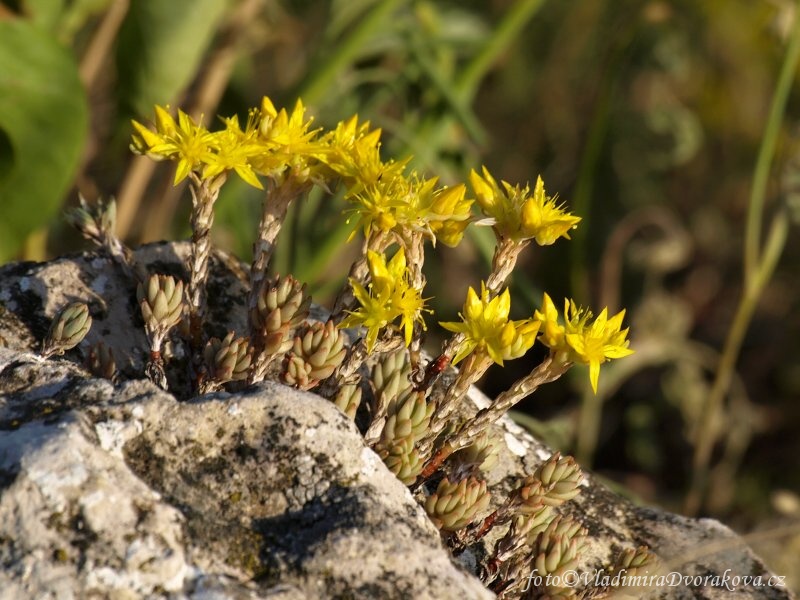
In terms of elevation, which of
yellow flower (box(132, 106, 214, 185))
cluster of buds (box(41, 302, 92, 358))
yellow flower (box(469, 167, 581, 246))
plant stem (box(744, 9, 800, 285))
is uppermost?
plant stem (box(744, 9, 800, 285))

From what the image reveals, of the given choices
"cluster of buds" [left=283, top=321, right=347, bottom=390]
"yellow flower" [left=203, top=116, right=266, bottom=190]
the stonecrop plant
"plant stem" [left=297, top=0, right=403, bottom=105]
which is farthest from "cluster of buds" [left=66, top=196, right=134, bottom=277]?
"plant stem" [left=297, top=0, right=403, bottom=105]

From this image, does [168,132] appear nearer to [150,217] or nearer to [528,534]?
[528,534]

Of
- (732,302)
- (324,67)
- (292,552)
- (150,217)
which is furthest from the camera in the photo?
(732,302)

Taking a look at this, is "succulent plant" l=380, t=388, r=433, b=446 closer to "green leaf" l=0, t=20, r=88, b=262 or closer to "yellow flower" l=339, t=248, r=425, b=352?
"yellow flower" l=339, t=248, r=425, b=352

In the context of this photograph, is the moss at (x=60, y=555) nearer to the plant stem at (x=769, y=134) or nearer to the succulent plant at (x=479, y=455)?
the succulent plant at (x=479, y=455)

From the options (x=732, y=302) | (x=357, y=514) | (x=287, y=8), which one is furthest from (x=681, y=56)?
(x=357, y=514)

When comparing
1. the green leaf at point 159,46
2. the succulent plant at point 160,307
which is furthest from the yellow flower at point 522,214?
the green leaf at point 159,46
